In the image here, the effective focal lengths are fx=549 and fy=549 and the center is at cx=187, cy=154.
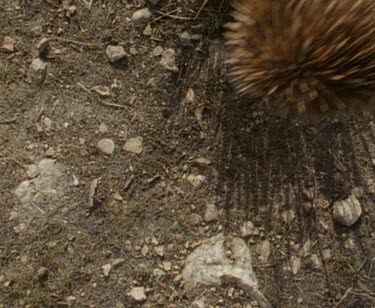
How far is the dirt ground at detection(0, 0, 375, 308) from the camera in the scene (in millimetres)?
2121

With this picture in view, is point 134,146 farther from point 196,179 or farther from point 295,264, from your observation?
point 295,264

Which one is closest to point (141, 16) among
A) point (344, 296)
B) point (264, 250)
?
point (264, 250)

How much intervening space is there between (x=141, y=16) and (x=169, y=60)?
8.3 inches

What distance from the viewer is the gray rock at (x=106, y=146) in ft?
7.12

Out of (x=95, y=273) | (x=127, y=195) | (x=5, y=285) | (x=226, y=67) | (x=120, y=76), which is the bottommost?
(x=5, y=285)

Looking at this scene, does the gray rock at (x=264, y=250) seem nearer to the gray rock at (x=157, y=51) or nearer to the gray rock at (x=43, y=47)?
the gray rock at (x=157, y=51)

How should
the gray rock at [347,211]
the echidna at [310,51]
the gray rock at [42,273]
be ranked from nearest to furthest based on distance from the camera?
the echidna at [310,51]
the gray rock at [42,273]
the gray rock at [347,211]

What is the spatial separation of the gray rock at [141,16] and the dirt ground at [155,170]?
22mm

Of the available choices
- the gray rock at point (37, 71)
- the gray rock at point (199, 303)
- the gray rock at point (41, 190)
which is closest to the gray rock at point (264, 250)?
the gray rock at point (199, 303)

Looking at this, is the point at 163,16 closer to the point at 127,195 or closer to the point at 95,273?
the point at 127,195

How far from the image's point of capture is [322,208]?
2.20 metres

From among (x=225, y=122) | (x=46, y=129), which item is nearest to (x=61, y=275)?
(x=46, y=129)

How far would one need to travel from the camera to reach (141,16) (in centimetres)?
222

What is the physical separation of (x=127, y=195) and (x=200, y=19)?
77 cm
